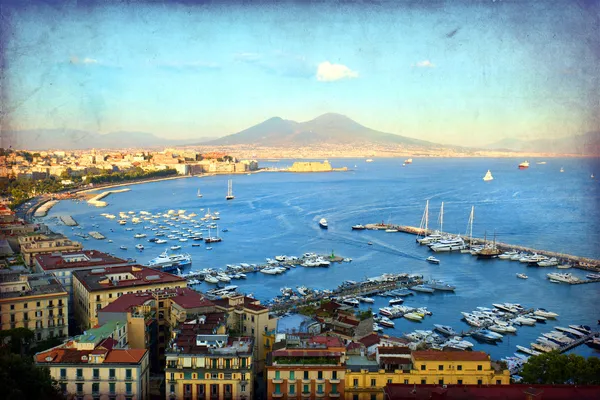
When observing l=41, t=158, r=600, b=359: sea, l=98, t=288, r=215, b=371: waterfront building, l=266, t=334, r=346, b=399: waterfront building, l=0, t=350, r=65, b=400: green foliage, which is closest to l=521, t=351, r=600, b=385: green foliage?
l=266, t=334, r=346, b=399: waterfront building

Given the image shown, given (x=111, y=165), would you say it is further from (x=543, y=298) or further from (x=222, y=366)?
(x=222, y=366)

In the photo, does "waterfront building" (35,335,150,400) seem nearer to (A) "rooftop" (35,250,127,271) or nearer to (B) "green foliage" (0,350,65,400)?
(B) "green foliage" (0,350,65,400)

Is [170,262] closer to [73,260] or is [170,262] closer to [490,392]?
[73,260]

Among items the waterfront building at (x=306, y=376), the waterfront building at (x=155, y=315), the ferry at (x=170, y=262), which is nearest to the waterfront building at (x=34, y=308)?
the waterfront building at (x=155, y=315)

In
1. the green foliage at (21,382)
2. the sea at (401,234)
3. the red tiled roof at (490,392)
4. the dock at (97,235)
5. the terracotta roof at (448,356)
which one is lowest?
the dock at (97,235)

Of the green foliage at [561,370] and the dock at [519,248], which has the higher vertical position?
the green foliage at [561,370]

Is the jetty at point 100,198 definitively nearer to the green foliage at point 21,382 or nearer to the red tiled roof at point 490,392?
the green foliage at point 21,382
